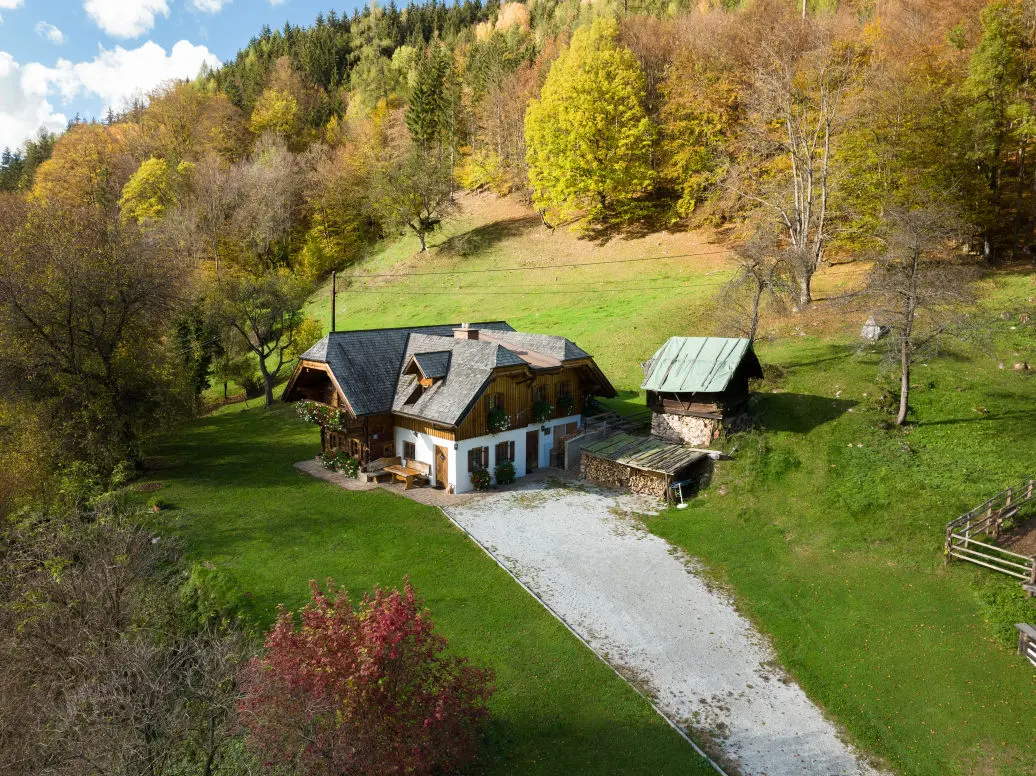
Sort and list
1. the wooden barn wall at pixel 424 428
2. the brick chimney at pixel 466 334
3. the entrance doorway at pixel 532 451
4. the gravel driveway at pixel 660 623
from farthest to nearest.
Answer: the brick chimney at pixel 466 334 → the entrance doorway at pixel 532 451 → the wooden barn wall at pixel 424 428 → the gravel driveway at pixel 660 623

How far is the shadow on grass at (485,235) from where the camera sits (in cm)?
6334

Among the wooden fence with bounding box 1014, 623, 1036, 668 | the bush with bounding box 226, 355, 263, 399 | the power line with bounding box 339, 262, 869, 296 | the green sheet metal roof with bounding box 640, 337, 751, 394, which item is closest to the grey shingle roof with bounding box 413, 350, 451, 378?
the green sheet metal roof with bounding box 640, 337, 751, 394

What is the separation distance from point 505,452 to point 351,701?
59.5ft

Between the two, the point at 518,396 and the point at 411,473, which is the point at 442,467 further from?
the point at 518,396

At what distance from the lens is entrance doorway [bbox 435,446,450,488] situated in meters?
26.9

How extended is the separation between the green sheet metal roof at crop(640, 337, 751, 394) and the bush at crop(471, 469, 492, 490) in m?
8.17

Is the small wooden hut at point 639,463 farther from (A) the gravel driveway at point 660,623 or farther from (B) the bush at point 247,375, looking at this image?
(B) the bush at point 247,375

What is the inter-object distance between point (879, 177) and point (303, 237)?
57.1 m

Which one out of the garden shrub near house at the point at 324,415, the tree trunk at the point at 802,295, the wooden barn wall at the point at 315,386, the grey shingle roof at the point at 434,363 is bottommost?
the garden shrub near house at the point at 324,415

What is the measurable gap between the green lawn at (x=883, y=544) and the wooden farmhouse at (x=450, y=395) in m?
7.84

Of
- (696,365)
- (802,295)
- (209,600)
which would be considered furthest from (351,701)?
(802,295)

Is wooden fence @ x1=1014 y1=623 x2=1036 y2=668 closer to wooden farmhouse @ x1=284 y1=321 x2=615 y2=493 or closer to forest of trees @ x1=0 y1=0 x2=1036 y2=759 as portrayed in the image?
forest of trees @ x1=0 y1=0 x2=1036 y2=759

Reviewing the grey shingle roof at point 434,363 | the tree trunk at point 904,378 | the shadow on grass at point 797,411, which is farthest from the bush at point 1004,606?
the grey shingle roof at point 434,363

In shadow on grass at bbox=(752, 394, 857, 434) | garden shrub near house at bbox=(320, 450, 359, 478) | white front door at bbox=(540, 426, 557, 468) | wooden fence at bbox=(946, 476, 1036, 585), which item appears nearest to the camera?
wooden fence at bbox=(946, 476, 1036, 585)
